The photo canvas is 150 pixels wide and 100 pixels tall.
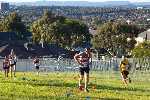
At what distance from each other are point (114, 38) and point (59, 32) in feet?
33.8

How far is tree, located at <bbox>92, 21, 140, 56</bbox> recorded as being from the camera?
379 ft

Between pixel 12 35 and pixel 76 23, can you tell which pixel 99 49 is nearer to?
pixel 76 23

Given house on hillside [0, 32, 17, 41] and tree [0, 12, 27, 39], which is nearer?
house on hillside [0, 32, 17, 41]

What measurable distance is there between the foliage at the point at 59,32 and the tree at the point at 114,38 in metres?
3.78

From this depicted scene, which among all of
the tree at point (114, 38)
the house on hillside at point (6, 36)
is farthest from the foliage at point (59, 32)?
the house on hillside at point (6, 36)

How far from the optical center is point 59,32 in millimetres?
117000

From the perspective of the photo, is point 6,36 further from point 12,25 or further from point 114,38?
point 114,38

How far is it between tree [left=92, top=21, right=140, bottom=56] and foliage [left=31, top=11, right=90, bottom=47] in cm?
378

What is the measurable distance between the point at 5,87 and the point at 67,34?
312 feet

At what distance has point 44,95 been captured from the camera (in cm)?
2114

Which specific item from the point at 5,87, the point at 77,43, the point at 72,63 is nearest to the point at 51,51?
the point at 77,43

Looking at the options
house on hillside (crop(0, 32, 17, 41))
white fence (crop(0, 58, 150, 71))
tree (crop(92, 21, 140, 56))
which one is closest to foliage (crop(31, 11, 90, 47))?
tree (crop(92, 21, 140, 56))

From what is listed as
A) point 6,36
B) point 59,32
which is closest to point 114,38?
point 59,32

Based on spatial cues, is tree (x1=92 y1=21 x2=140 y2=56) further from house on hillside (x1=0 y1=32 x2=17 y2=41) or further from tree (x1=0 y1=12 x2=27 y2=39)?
tree (x1=0 y1=12 x2=27 y2=39)
